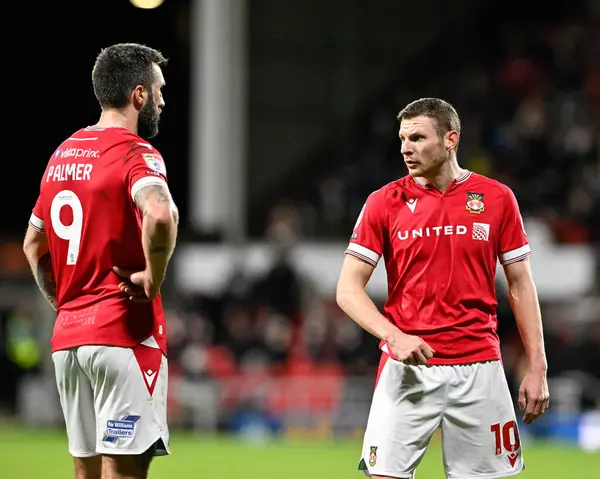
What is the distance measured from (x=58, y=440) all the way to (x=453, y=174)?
31.9 feet

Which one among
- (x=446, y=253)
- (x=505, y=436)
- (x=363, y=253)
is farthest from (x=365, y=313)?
(x=505, y=436)

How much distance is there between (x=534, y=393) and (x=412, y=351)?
1.90 feet

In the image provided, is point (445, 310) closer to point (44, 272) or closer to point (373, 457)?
point (373, 457)

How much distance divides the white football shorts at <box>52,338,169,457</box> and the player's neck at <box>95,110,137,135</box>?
864 millimetres

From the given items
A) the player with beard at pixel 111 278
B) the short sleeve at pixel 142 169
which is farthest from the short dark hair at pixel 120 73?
the short sleeve at pixel 142 169

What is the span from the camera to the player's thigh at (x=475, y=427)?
17.0 ft

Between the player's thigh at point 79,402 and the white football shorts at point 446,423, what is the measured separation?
115cm

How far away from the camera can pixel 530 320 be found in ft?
17.0

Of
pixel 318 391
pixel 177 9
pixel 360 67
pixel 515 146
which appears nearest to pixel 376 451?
pixel 318 391

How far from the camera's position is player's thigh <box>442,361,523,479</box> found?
204 inches

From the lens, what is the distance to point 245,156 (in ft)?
72.9

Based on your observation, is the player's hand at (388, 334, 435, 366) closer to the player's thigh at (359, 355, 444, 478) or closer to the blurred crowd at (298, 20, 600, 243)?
the player's thigh at (359, 355, 444, 478)

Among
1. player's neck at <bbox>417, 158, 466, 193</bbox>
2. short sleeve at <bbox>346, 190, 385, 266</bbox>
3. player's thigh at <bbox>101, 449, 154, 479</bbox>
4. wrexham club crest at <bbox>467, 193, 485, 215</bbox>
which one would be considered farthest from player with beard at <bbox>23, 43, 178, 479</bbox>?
wrexham club crest at <bbox>467, 193, 485, 215</bbox>

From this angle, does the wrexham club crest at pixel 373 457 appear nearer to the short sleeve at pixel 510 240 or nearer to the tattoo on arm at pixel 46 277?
the short sleeve at pixel 510 240
